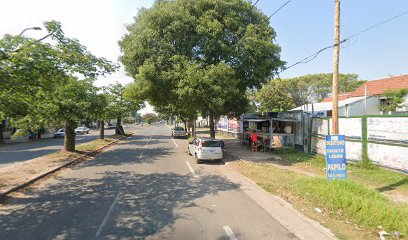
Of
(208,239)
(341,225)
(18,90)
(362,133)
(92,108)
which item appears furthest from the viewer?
(92,108)

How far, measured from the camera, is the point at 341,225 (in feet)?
22.4

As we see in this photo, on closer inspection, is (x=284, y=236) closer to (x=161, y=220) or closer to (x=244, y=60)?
(x=161, y=220)

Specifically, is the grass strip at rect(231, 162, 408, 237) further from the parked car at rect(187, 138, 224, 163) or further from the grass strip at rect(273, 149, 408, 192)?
the parked car at rect(187, 138, 224, 163)

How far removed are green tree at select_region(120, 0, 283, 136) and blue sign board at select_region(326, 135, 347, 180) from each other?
28.4 feet

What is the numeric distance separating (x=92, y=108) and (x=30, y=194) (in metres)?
10.2

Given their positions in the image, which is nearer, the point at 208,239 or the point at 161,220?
the point at 208,239

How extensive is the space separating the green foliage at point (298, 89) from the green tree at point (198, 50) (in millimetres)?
41689

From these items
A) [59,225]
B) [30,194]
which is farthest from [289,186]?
[30,194]

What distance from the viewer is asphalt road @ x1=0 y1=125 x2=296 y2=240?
6434 mm

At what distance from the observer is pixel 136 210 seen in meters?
8.03

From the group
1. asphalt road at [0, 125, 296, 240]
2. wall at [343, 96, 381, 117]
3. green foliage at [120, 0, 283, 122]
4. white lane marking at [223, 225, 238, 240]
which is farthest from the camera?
wall at [343, 96, 381, 117]

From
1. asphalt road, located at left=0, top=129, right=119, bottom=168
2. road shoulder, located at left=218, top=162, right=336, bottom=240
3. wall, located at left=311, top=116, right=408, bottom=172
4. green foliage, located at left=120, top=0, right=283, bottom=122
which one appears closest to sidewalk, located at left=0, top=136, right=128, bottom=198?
asphalt road, located at left=0, top=129, right=119, bottom=168

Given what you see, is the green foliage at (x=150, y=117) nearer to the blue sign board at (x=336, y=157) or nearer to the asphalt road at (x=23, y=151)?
the asphalt road at (x=23, y=151)

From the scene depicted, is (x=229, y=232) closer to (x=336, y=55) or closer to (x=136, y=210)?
(x=136, y=210)
